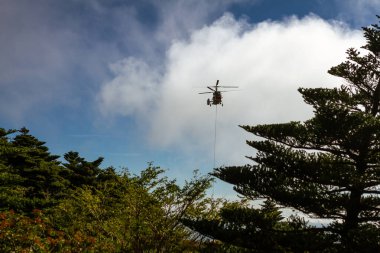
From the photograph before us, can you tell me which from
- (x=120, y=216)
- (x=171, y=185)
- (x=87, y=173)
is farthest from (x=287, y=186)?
(x=87, y=173)

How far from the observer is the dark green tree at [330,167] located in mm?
9672

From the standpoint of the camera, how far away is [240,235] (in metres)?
10.9

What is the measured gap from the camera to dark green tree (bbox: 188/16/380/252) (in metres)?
9.67

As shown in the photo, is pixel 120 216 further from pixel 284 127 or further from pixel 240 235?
pixel 284 127

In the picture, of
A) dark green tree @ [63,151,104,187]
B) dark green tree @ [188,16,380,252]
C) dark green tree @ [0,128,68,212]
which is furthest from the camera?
dark green tree @ [63,151,104,187]

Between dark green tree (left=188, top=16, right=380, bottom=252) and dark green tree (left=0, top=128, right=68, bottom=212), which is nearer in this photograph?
dark green tree (left=188, top=16, right=380, bottom=252)

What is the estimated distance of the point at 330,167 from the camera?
1057cm

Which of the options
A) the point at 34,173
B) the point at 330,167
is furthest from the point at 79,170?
the point at 330,167

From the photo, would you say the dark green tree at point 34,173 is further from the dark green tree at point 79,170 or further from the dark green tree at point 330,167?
the dark green tree at point 330,167

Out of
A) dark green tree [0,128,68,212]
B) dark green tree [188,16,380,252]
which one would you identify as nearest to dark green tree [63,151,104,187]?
dark green tree [0,128,68,212]

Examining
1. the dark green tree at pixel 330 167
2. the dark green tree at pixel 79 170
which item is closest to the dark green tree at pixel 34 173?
the dark green tree at pixel 79 170

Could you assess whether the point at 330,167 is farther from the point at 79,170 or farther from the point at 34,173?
the point at 79,170

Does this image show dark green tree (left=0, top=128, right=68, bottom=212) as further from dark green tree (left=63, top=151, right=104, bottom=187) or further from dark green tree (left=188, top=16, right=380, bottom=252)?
Result: dark green tree (left=188, top=16, right=380, bottom=252)

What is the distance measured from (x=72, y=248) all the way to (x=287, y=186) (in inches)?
422
